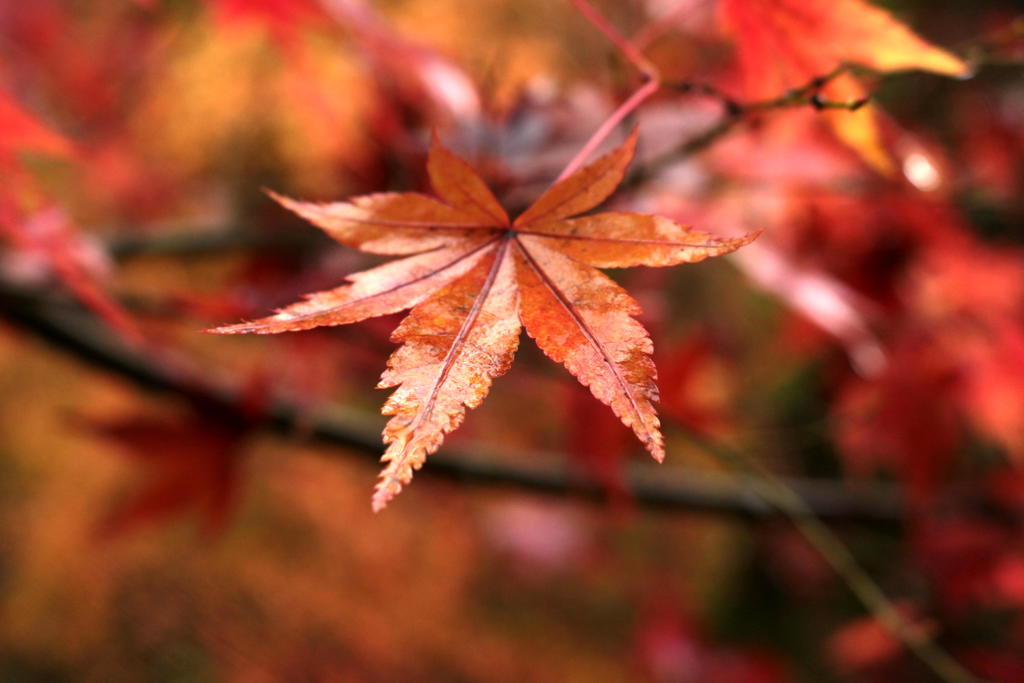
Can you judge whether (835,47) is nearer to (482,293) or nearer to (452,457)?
(482,293)

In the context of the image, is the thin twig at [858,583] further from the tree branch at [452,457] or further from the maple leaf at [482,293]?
the maple leaf at [482,293]

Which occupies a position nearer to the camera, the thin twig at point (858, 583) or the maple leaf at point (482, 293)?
the maple leaf at point (482, 293)

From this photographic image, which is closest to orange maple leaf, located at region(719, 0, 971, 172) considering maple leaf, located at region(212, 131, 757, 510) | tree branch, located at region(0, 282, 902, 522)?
maple leaf, located at region(212, 131, 757, 510)

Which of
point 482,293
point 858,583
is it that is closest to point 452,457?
point 858,583

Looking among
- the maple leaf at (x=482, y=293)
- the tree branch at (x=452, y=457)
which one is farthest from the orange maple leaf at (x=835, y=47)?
the tree branch at (x=452, y=457)

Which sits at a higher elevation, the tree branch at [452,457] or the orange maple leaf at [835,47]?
the orange maple leaf at [835,47]

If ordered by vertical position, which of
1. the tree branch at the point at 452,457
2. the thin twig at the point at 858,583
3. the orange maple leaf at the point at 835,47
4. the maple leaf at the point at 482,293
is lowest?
the tree branch at the point at 452,457
